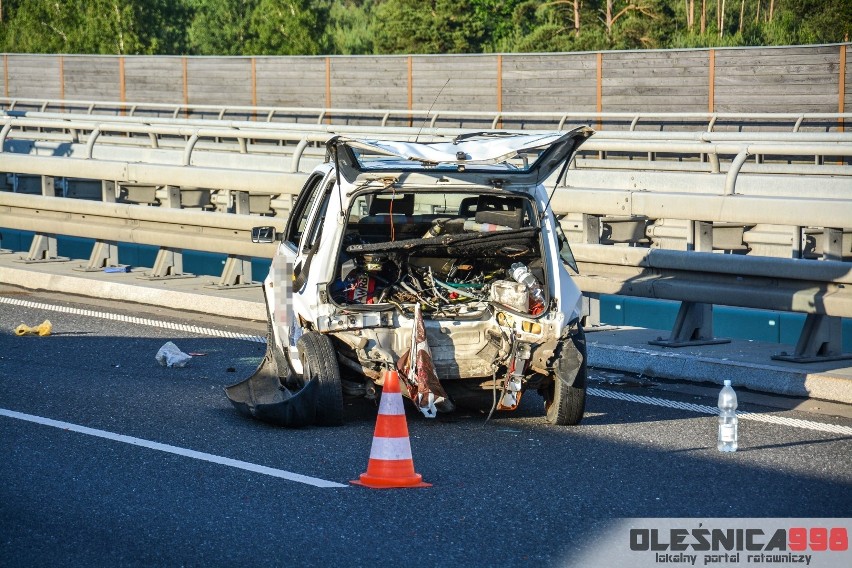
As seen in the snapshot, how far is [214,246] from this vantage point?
1471cm

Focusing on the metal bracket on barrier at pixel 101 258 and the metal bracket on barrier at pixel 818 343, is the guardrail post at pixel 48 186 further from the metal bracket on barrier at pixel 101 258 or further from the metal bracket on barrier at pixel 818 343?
the metal bracket on barrier at pixel 818 343

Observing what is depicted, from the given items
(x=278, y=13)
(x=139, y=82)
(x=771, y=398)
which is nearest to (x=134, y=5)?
(x=278, y=13)

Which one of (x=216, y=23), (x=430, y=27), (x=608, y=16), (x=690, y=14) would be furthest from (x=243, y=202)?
(x=216, y=23)

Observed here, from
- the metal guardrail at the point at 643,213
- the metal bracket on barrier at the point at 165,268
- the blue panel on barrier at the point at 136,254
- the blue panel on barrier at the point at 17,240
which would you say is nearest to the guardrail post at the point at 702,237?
the metal guardrail at the point at 643,213

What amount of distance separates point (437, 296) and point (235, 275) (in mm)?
6120

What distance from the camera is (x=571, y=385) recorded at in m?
9.05

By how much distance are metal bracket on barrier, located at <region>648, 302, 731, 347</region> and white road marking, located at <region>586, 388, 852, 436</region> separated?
1071 millimetres

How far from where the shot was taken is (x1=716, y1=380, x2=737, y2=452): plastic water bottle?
8258 millimetres

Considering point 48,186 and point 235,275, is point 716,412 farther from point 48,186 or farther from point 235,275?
point 48,186

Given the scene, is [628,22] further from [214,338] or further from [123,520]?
[123,520]

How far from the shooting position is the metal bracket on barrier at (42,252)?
56.3 ft

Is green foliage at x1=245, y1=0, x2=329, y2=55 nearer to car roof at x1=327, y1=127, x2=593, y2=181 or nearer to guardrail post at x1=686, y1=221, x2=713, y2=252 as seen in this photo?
guardrail post at x1=686, y1=221, x2=713, y2=252

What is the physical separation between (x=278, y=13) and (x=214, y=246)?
42.4m

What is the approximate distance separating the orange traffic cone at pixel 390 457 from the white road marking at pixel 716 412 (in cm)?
282
